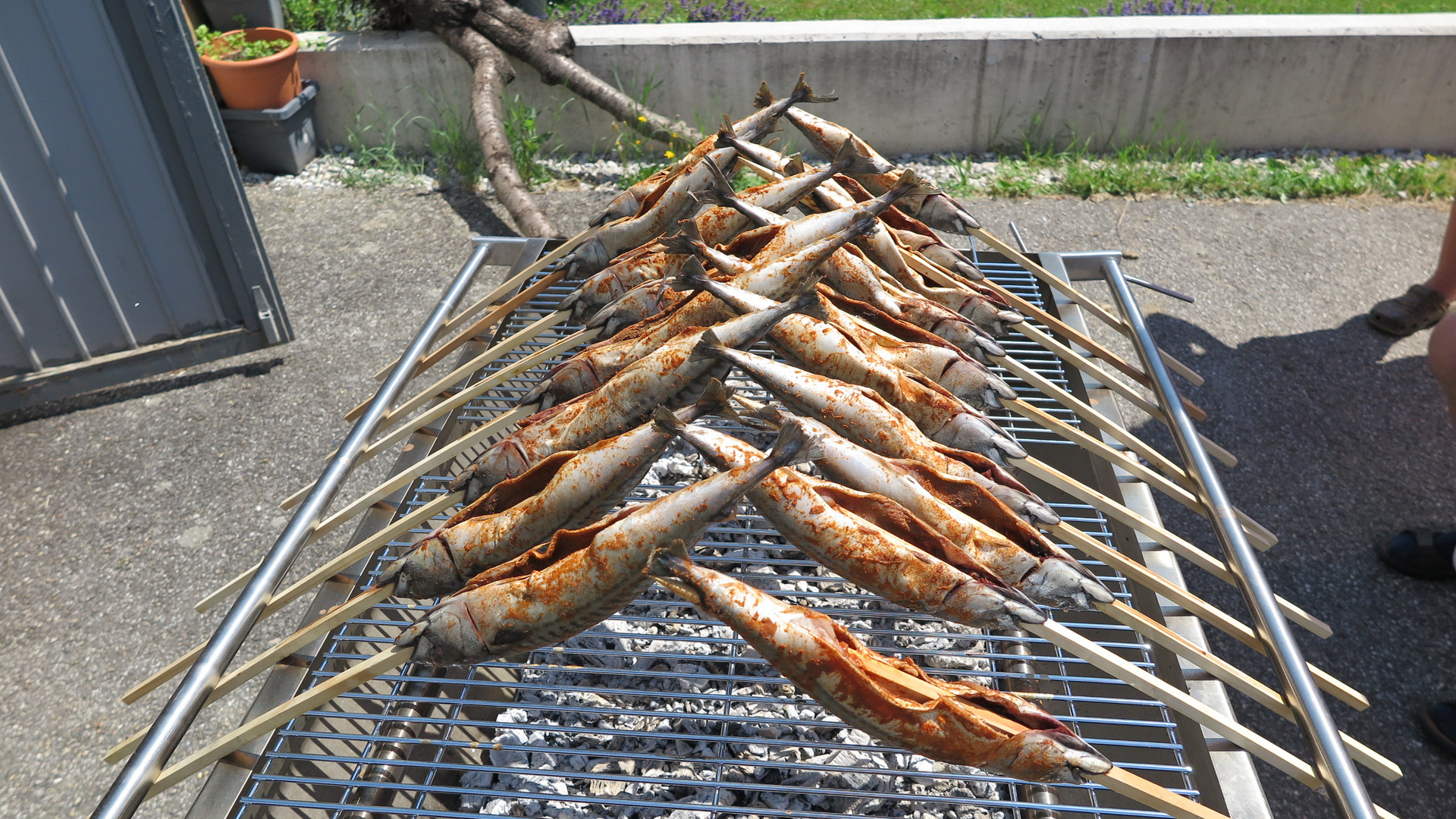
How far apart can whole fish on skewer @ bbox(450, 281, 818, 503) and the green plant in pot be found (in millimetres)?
5418

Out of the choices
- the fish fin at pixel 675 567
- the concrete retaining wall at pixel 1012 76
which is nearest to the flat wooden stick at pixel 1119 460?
the fish fin at pixel 675 567

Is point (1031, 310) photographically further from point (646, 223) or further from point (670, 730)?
point (670, 730)

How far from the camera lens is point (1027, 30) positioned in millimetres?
6188

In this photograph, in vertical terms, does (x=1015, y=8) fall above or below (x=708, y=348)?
below

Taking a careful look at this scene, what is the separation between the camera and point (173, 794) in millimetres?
2863

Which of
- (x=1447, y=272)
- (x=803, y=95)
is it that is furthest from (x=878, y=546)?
(x=1447, y=272)

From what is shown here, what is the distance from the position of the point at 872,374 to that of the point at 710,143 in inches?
45.2

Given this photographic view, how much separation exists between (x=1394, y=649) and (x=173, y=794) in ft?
15.3

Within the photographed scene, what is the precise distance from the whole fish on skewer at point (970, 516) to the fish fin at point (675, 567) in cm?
34

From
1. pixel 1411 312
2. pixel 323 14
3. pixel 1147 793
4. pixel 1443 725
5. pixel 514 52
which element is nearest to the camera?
pixel 1147 793

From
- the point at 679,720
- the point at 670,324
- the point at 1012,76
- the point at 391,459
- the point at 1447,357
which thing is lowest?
the point at 391,459

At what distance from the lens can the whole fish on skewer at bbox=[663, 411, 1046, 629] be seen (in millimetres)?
1607

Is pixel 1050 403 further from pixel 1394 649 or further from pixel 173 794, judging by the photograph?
pixel 173 794

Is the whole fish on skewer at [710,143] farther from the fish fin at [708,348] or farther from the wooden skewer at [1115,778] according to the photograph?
the wooden skewer at [1115,778]
